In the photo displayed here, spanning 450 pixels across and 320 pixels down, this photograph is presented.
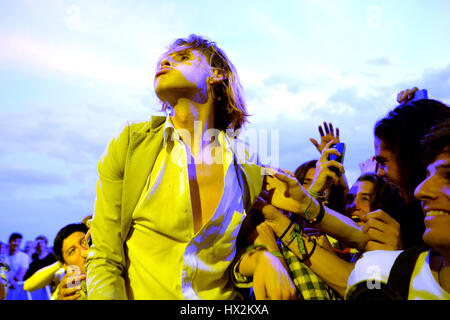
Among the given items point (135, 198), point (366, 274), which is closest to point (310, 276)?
point (366, 274)

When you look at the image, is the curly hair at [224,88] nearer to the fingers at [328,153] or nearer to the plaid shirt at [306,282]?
the fingers at [328,153]

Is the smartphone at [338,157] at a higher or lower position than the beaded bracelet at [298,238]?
higher

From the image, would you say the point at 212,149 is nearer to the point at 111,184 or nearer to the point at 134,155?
the point at 134,155

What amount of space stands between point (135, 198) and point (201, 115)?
47cm

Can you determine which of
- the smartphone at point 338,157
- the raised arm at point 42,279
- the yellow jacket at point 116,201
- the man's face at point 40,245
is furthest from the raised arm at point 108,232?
the man's face at point 40,245

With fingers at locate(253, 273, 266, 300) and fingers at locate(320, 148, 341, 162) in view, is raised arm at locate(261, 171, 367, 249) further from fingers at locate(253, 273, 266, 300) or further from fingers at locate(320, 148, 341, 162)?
fingers at locate(253, 273, 266, 300)

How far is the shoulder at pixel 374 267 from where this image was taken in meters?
1.44

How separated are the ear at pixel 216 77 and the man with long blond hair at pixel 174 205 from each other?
30 millimetres

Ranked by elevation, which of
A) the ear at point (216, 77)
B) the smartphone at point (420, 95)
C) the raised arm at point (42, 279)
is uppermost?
the ear at point (216, 77)

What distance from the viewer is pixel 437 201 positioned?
1.31m

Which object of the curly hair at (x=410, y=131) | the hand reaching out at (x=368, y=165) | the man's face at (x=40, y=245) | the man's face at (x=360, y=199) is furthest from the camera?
the man's face at (x=40, y=245)

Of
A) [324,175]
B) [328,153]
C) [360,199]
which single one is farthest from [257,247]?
[360,199]

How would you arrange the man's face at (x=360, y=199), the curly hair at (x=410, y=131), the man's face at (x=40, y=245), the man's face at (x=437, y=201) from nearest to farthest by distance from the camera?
the man's face at (x=437, y=201)
the curly hair at (x=410, y=131)
the man's face at (x=360, y=199)
the man's face at (x=40, y=245)

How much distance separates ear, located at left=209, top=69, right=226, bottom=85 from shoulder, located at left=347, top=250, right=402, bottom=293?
966 mm
